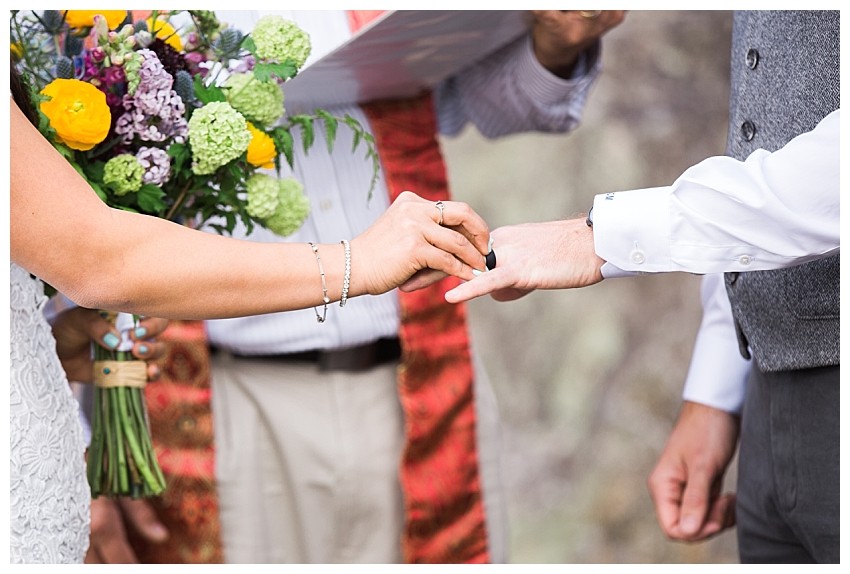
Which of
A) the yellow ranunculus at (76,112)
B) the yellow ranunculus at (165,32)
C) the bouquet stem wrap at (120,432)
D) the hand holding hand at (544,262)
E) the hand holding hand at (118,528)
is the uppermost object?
the yellow ranunculus at (165,32)

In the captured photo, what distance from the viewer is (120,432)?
5.80 feet

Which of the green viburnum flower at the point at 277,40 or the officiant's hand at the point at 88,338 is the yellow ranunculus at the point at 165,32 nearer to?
the green viburnum flower at the point at 277,40

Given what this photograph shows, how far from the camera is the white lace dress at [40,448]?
1.38 meters

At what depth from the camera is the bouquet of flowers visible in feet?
4.80

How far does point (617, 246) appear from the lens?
152 cm

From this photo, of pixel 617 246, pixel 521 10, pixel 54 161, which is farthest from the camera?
pixel 521 10

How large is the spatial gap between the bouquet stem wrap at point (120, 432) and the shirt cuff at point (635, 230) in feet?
2.83

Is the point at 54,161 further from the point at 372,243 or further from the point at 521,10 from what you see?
the point at 521,10

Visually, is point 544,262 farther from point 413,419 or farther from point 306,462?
point 306,462

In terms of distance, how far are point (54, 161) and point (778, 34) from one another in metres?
1.10

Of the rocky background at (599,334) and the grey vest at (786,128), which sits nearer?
the grey vest at (786,128)

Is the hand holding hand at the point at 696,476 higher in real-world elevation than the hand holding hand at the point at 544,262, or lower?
lower

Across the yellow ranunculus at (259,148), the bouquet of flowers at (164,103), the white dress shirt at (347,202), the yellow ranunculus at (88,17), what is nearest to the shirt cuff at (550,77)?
the white dress shirt at (347,202)
